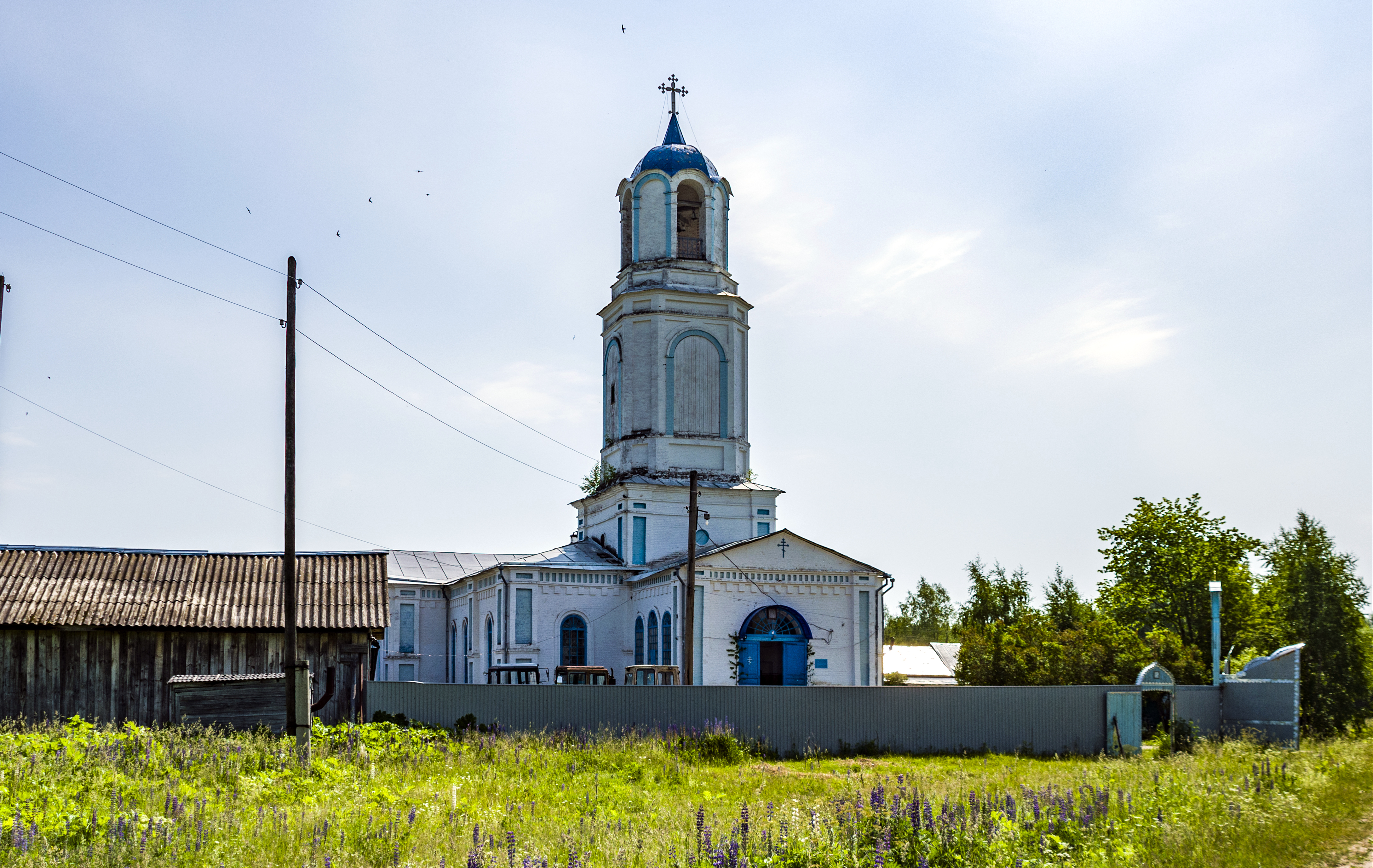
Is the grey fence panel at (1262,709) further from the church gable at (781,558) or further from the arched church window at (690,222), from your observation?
the arched church window at (690,222)

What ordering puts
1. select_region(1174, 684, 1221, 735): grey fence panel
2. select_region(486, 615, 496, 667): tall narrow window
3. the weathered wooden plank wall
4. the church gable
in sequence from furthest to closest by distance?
select_region(486, 615, 496, 667): tall narrow window → the church gable → select_region(1174, 684, 1221, 735): grey fence panel → the weathered wooden plank wall

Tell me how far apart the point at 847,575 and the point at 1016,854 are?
20.6 m

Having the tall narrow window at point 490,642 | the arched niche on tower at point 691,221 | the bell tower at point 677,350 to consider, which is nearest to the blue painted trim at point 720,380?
the bell tower at point 677,350

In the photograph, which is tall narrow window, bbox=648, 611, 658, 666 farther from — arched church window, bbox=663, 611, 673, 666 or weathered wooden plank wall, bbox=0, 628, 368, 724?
weathered wooden plank wall, bbox=0, 628, 368, 724

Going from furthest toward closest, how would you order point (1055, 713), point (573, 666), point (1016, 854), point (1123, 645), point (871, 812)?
point (1123, 645), point (573, 666), point (1055, 713), point (871, 812), point (1016, 854)

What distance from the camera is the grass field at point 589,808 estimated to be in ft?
31.5

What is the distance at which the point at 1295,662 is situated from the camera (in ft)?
81.4

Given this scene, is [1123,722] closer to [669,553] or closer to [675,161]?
[669,553]

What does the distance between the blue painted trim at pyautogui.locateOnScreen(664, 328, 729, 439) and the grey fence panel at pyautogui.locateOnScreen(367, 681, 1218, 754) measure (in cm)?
1297

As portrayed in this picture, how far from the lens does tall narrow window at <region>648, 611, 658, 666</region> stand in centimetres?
3084

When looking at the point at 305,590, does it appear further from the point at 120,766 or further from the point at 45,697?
the point at 120,766

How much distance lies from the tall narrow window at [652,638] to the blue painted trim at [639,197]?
36.3 ft

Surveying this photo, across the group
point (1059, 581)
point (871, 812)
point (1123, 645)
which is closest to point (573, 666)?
point (1123, 645)

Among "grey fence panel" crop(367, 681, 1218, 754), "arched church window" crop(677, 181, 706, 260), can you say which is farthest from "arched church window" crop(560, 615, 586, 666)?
"arched church window" crop(677, 181, 706, 260)
